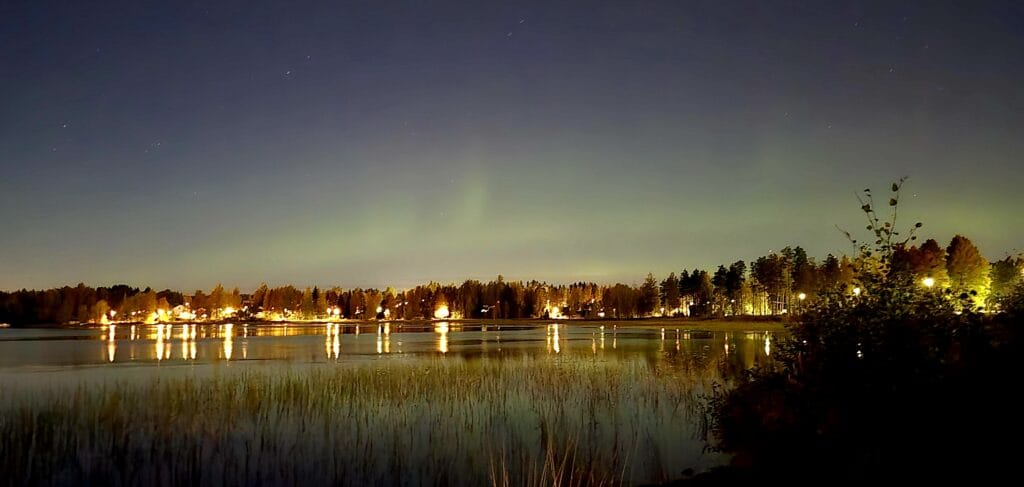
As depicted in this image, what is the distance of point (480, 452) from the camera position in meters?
20.0

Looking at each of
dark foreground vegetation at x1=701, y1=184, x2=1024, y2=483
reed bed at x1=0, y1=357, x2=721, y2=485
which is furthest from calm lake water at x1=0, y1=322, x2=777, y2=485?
dark foreground vegetation at x1=701, y1=184, x2=1024, y2=483

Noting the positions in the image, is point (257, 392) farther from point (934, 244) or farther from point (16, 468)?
point (934, 244)

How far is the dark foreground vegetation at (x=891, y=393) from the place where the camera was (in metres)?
11.3

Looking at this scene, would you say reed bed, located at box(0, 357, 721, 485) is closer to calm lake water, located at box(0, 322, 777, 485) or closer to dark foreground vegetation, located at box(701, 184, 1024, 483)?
calm lake water, located at box(0, 322, 777, 485)

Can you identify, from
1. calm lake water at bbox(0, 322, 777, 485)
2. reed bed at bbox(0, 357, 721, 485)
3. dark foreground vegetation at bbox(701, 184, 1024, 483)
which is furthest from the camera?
calm lake water at bbox(0, 322, 777, 485)

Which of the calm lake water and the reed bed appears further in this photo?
the calm lake water

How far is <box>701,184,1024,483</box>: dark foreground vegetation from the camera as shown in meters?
11.3

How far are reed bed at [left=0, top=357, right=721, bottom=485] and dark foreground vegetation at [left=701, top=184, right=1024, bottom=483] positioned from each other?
3.85 metres

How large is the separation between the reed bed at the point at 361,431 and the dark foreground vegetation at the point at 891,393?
151 inches

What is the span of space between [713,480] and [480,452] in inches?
300

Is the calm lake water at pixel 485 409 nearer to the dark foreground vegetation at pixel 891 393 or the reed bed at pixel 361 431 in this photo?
the reed bed at pixel 361 431

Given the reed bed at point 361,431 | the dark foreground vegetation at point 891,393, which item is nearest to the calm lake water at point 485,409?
the reed bed at point 361,431

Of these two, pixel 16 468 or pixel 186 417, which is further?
pixel 186 417

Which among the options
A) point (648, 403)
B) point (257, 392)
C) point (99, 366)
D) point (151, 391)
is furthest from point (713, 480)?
point (99, 366)
